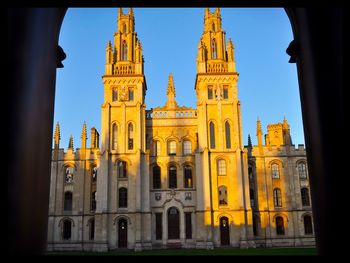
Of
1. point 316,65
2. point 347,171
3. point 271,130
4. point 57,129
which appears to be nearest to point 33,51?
point 316,65

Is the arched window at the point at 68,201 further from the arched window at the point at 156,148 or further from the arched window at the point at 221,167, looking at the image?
the arched window at the point at 221,167

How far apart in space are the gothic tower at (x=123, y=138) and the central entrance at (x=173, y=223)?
2450 millimetres

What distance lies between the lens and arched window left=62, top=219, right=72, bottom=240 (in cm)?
4828

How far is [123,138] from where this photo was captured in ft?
155

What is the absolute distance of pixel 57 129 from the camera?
→ 169ft

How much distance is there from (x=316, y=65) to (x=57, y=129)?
46474 mm

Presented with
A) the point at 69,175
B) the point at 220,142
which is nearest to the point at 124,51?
the point at 69,175

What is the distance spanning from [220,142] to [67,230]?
19.2 metres

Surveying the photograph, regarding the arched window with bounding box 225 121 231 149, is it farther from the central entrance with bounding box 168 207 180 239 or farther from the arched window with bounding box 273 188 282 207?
the central entrance with bounding box 168 207 180 239

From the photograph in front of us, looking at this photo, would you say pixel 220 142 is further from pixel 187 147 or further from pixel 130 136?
pixel 130 136

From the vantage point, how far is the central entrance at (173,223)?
4559cm

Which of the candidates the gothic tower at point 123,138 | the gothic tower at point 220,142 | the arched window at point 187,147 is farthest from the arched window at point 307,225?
the gothic tower at point 123,138

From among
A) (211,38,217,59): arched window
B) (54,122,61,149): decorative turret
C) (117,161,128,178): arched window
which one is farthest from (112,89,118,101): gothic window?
(211,38,217,59): arched window

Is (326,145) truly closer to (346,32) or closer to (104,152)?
(346,32)
